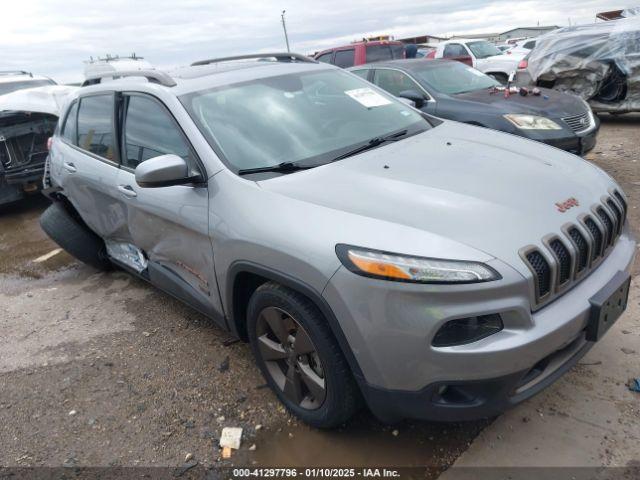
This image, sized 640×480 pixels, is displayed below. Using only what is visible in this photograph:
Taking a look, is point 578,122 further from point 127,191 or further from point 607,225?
point 127,191

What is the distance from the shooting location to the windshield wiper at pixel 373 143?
272cm

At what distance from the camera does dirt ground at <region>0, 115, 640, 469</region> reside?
7.98 feet

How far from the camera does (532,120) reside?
575 centimetres

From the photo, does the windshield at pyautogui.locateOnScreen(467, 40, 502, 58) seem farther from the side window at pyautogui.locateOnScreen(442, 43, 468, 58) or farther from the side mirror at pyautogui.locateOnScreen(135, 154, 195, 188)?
the side mirror at pyautogui.locateOnScreen(135, 154, 195, 188)

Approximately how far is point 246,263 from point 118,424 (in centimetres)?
119

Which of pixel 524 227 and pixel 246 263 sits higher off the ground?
pixel 524 227

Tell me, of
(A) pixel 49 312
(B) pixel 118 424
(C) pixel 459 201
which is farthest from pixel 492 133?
(A) pixel 49 312

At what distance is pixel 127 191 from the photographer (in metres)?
3.28

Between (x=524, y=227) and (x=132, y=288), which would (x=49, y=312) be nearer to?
(x=132, y=288)

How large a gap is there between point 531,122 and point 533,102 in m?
0.60

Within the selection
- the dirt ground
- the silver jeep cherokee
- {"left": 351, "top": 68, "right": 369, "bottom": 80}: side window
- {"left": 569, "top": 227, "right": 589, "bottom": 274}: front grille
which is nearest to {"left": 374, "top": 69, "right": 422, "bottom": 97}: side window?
{"left": 351, "top": 68, "right": 369, "bottom": 80}: side window

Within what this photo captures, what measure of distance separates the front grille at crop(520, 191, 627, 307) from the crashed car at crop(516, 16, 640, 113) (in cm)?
723

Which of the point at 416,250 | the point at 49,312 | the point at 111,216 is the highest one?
the point at 416,250

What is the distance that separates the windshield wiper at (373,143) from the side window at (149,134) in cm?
80
